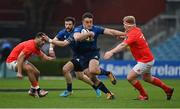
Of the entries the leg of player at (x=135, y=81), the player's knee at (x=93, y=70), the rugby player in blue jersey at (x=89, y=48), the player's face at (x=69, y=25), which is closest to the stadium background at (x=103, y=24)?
the player's face at (x=69, y=25)

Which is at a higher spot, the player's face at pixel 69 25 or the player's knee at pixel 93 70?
the player's face at pixel 69 25

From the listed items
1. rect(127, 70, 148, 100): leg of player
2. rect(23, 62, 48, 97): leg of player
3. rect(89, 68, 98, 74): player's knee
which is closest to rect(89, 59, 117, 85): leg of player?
rect(89, 68, 98, 74): player's knee

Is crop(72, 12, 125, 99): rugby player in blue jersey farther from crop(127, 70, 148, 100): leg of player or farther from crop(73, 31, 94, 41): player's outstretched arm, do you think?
crop(127, 70, 148, 100): leg of player

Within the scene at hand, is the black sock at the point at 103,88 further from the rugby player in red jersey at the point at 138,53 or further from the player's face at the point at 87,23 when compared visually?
the player's face at the point at 87,23

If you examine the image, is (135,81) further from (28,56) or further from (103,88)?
(28,56)

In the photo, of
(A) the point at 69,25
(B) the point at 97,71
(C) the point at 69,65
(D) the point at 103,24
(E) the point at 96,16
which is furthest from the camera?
(E) the point at 96,16

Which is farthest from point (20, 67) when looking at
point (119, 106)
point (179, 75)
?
point (179, 75)

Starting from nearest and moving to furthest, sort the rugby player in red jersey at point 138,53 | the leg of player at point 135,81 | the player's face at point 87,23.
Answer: the rugby player in red jersey at point 138,53 → the leg of player at point 135,81 → the player's face at point 87,23

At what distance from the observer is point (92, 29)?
20.3m

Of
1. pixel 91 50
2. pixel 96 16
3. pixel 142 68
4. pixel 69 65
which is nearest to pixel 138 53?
pixel 142 68

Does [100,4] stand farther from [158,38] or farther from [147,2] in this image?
[158,38]

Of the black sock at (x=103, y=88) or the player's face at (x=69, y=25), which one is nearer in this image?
the black sock at (x=103, y=88)

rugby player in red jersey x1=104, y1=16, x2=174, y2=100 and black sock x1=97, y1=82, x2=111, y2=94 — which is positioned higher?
rugby player in red jersey x1=104, y1=16, x2=174, y2=100

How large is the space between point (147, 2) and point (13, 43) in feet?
33.6
